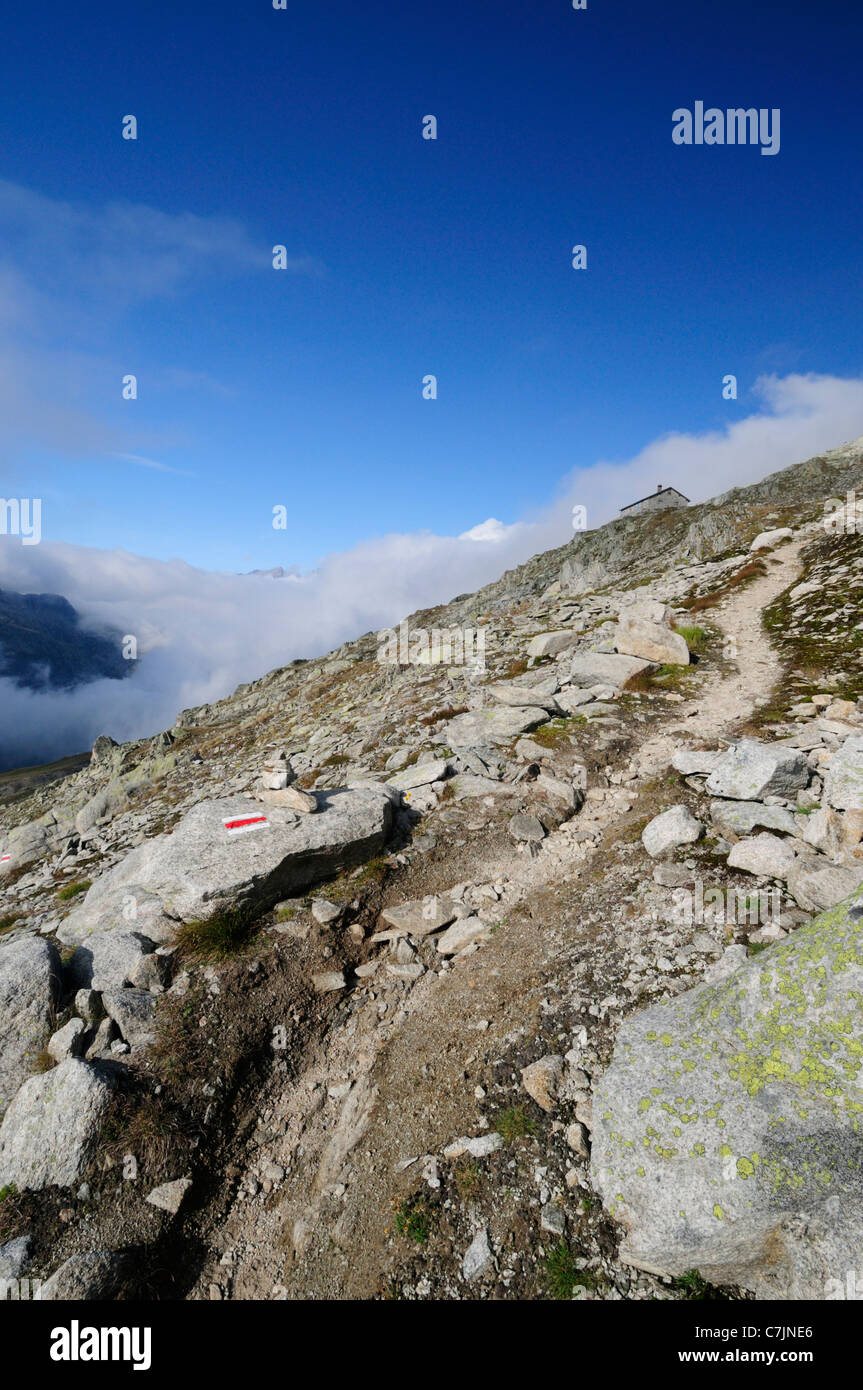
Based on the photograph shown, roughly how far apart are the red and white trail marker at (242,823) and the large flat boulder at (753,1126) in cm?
822

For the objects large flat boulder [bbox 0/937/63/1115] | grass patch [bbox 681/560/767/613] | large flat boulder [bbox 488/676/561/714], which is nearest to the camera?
large flat boulder [bbox 0/937/63/1115]

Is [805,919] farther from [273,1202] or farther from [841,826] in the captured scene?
[273,1202]

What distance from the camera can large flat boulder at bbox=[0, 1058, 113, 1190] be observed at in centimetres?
653

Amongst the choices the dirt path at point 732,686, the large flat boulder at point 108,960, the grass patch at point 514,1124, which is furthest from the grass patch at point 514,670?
the grass patch at point 514,1124

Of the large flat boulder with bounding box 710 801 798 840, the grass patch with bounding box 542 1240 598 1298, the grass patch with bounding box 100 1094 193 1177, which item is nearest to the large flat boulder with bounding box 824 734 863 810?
the large flat boulder with bounding box 710 801 798 840

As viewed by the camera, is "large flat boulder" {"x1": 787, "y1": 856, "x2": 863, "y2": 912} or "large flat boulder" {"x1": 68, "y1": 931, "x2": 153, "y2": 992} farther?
"large flat boulder" {"x1": 68, "y1": 931, "x2": 153, "y2": 992}

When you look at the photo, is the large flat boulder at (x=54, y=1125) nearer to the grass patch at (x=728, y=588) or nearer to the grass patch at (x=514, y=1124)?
the grass patch at (x=514, y=1124)

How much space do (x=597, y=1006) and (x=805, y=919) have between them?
10.8ft

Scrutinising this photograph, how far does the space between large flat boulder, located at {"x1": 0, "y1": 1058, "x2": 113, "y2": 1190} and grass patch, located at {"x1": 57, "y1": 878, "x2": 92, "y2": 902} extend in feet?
47.1

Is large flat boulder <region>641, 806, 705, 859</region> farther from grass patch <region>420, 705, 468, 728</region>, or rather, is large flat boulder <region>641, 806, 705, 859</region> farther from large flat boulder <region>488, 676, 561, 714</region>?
grass patch <region>420, 705, 468, 728</region>

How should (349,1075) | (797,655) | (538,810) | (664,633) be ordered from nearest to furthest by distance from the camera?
1. (349,1075)
2. (538,810)
3. (797,655)
4. (664,633)

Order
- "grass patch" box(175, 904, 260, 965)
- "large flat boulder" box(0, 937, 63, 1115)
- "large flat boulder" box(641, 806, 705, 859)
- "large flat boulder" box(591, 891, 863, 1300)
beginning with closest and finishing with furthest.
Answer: "large flat boulder" box(591, 891, 863, 1300) < "large flat boulder" box(0, 937, 63, 1115) < "grass patch" box(175, 904, 260, 965) < "large flat boulder" box(641, 806, 705, 859)

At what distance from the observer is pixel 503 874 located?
11773 mm
